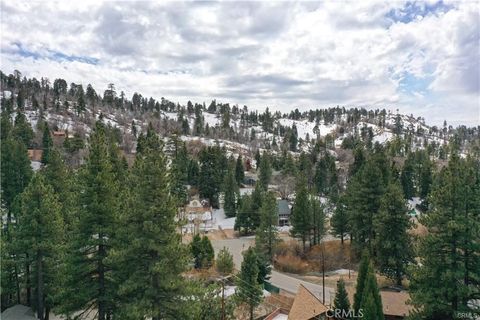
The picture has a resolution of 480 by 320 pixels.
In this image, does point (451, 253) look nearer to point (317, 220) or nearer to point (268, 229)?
point (268, 229)

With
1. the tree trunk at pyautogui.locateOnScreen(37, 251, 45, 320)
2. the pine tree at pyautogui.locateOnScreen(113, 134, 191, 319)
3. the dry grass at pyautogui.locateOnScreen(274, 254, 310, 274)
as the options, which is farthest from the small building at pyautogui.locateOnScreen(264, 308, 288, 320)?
the tree trunk at pyautogui.locateOnScreen(37, 251, 45, 320)

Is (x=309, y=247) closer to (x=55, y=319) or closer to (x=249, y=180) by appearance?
(x=55, y=319)

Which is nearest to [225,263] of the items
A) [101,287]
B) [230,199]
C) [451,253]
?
[101,287]

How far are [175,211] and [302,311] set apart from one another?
41.1ft

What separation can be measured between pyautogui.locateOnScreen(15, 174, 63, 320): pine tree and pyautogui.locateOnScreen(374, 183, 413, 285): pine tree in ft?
80.5

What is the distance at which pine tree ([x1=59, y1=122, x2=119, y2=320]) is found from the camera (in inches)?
781

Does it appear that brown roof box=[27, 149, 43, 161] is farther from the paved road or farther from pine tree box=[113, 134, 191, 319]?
pine tree box=[113, 134, 191, 319]

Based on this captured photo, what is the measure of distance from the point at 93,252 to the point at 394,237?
78.9 ft

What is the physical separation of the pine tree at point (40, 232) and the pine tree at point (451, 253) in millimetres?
19820

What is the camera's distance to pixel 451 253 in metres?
20.4

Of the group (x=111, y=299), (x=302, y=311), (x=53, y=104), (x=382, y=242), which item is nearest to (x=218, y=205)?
(x=382, y=242)

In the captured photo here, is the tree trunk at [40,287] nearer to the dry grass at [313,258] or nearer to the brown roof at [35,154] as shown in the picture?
the dry grass at [313,258]

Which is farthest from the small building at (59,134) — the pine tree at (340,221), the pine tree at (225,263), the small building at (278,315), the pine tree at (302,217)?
the small building at (278,315)

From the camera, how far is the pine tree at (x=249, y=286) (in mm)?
27803
